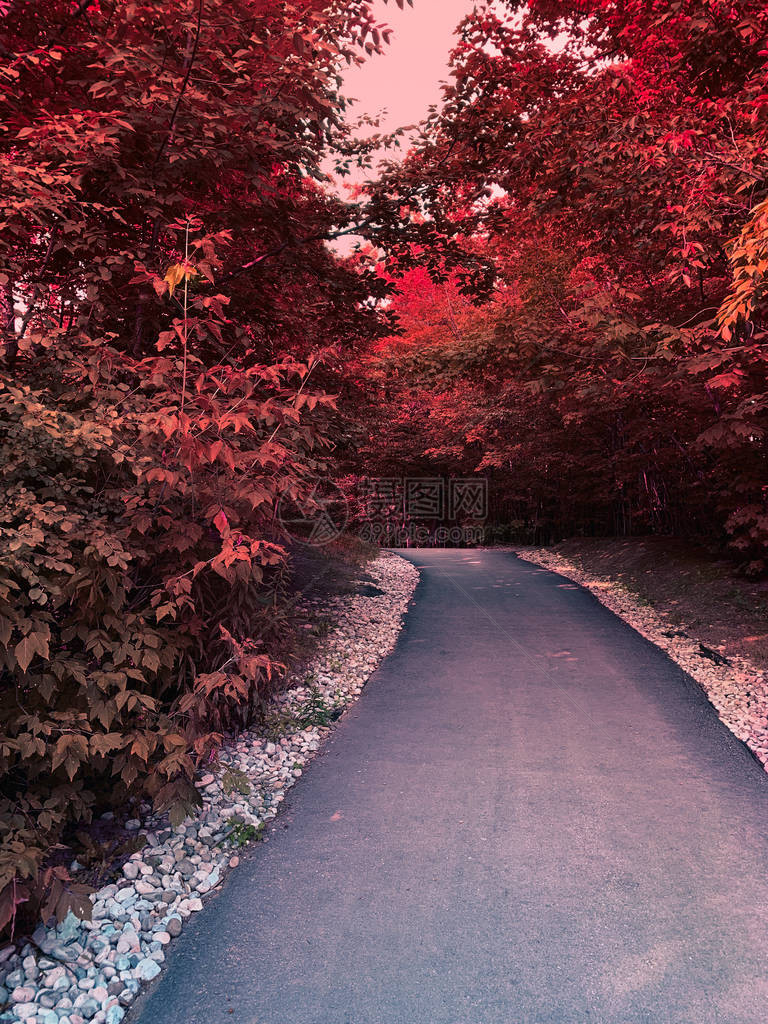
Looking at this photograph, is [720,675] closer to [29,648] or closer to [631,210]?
[631,210]

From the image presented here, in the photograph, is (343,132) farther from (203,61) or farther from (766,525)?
(766,525)

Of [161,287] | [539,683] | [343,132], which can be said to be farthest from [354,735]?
[343,132]

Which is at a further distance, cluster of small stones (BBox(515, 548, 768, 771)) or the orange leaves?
cluster of small stones (BBox(515, 548, 768, 771))

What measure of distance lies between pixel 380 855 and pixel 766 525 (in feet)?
22.9

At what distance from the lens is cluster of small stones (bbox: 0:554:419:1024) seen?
8.23 ft

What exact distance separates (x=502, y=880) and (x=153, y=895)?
5.68ft

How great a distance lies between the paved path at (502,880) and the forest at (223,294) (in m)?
0.74

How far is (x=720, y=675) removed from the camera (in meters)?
6.57

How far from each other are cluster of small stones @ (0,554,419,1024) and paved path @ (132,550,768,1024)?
131 mm

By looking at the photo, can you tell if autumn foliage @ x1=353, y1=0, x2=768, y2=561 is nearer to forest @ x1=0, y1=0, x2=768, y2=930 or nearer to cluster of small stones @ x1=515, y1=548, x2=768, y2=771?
forest @ x1=0, y1=0, x2=768, y2=930

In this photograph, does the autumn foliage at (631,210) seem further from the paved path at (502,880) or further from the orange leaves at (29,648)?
the orange leaves at (29,648)

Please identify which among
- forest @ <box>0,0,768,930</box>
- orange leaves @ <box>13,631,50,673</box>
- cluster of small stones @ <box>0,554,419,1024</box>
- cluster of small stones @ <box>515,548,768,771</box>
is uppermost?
forest @ <box>0,0,768,930</box>

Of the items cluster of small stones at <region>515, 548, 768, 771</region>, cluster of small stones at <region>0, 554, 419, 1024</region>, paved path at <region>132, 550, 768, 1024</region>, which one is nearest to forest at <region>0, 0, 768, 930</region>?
cluster of small stones at <region>0, 554, 419, 1024</region>

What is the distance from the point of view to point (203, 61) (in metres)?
3.83
